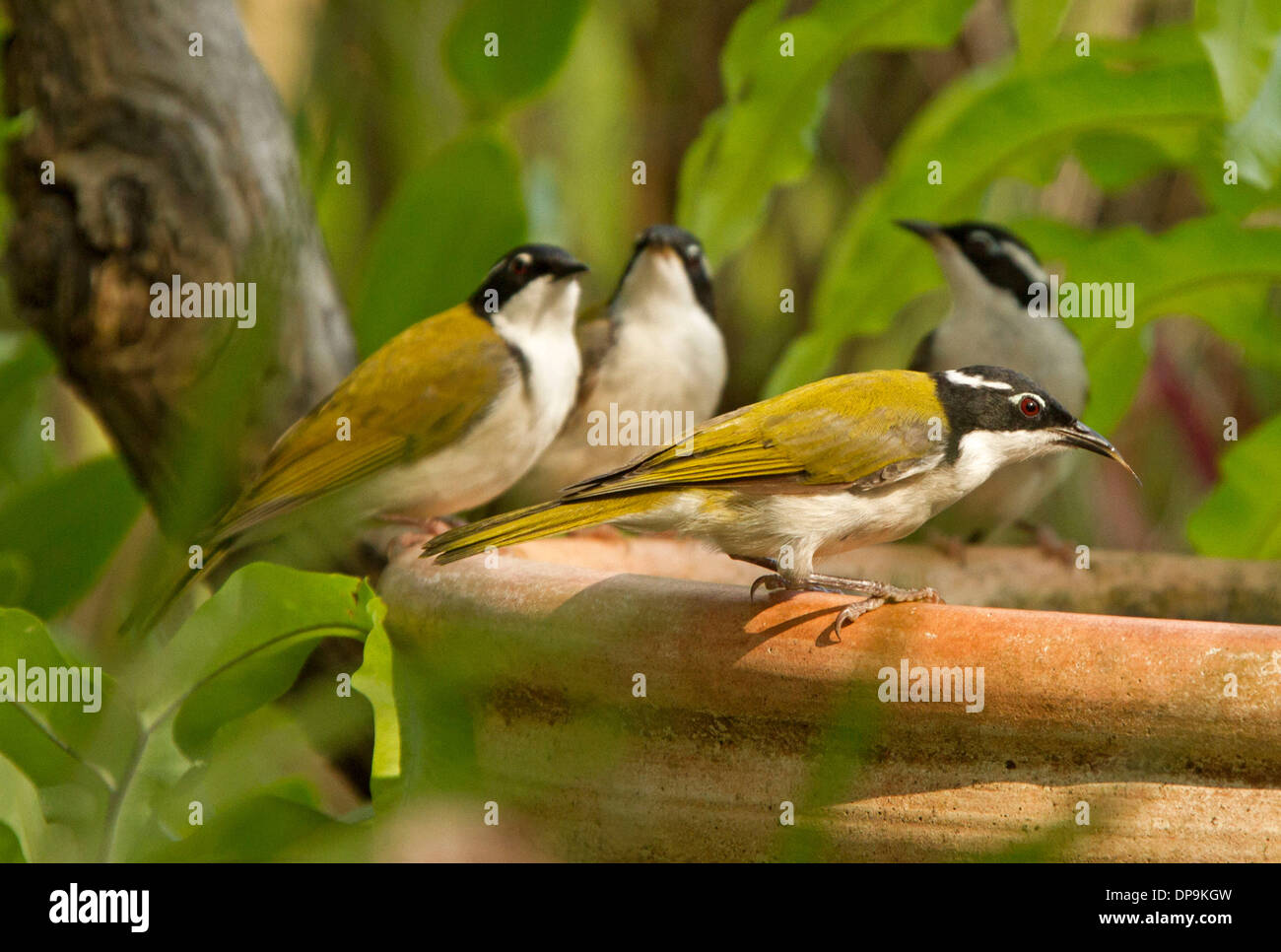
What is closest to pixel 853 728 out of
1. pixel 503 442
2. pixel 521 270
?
pixel 503 442

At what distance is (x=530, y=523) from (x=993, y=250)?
5.15 ft

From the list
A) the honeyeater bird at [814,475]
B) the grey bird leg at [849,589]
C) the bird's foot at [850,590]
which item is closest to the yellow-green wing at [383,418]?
the honeyeater bird at [814,475]

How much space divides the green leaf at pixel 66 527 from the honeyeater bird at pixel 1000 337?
69.2 inches

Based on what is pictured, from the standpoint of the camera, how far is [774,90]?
113 inches

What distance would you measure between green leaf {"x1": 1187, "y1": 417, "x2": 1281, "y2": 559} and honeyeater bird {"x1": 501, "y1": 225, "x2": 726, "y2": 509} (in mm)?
1128

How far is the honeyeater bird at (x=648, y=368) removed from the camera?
2885 mm

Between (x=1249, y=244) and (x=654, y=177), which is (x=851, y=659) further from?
(x=654, y=177)

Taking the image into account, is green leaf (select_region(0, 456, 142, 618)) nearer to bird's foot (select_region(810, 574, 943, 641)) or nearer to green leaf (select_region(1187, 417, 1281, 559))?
bird's foot (select_region(810, 574, 943, 641))

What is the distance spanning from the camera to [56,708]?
177 centimetres

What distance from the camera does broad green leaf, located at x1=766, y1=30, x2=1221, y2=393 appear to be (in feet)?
9.20

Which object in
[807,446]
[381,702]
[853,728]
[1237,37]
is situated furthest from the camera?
[1237,37]

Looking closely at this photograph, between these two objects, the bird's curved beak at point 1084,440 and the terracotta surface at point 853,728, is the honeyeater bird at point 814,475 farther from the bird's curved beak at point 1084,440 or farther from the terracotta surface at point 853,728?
the terracotta surface at point 853,728

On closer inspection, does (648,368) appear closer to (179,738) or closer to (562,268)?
(562,268)
